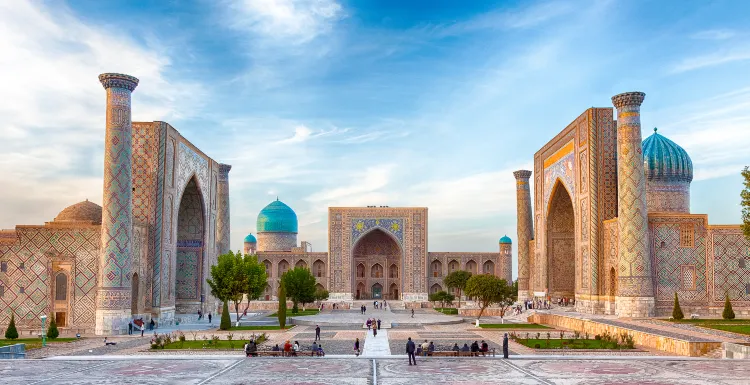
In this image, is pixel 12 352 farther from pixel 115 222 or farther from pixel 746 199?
pixel 746 199

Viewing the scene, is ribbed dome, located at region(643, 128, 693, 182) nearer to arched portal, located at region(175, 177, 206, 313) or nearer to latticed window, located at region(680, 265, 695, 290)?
latticed window, located at region(680, 265, 695, 290)

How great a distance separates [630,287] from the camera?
25.2 metres

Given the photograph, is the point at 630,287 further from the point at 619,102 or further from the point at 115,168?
the point at 115,168

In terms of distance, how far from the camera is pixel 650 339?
1819 centimetres

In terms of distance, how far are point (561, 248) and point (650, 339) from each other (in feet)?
60.9

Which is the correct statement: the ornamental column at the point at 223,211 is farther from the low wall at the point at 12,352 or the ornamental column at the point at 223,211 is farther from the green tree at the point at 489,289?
the low wall at the point at 12,352

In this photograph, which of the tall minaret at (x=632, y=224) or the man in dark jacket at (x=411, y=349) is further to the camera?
the tall minaret at (x=632, y=224)

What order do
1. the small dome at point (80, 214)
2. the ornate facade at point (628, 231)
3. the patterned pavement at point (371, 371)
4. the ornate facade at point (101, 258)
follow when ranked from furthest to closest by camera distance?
the small dome at point (80, 214) < the ornate facade at point (628, 231) < the ornate facade at point (101, 258) < the patterned pavement at point (371, 371)

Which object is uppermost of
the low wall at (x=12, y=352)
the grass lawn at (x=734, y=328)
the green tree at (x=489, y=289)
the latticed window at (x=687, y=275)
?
the latticed window at (x=687, y=275)

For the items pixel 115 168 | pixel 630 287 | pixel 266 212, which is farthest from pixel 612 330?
pixel 266 212

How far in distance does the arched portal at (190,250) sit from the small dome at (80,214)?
18.0ft

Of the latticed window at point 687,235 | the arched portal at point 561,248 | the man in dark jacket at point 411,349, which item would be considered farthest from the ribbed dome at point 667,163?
→ the man in dark jacket at point 411,349

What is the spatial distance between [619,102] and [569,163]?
6.77 metres

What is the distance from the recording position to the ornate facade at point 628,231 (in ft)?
83.3
